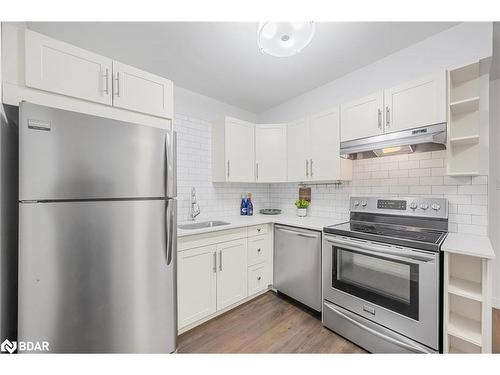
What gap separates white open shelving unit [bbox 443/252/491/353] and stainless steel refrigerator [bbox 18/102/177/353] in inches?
70.7

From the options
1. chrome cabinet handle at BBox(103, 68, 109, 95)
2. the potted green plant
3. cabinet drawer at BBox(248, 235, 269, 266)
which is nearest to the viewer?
chrome cabinet handle at BBox(103, 68, 109, 95)

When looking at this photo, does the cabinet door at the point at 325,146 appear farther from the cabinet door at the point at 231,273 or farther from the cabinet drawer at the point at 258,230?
the cabinet door at the point at 231,273

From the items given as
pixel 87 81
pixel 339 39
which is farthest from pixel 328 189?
pixel 87 81

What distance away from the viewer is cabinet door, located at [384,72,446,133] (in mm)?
1565

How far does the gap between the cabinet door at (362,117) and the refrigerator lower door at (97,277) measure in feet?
5.99

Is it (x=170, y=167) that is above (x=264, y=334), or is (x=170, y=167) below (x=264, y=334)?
above

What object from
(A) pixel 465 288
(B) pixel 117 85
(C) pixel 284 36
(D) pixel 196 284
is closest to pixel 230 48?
(C) pixel 284 36

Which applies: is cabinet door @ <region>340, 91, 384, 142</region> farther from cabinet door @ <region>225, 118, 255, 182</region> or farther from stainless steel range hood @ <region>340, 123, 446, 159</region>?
cabinet door @ <region>225, 118, 255, 182</region>

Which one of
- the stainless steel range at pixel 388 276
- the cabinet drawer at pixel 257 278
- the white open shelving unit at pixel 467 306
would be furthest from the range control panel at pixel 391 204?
the cabinet drawer at pixel 257 278

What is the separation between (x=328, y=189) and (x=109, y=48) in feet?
8.76

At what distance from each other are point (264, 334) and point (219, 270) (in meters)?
0.68

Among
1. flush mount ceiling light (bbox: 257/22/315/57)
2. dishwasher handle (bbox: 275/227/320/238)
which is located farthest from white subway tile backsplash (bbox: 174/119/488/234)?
flush mount ceiling light (bbox: 257/22/315/57)

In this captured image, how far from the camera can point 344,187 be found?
8.06 ft

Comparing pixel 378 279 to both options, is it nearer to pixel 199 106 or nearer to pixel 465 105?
pixel 465 105
